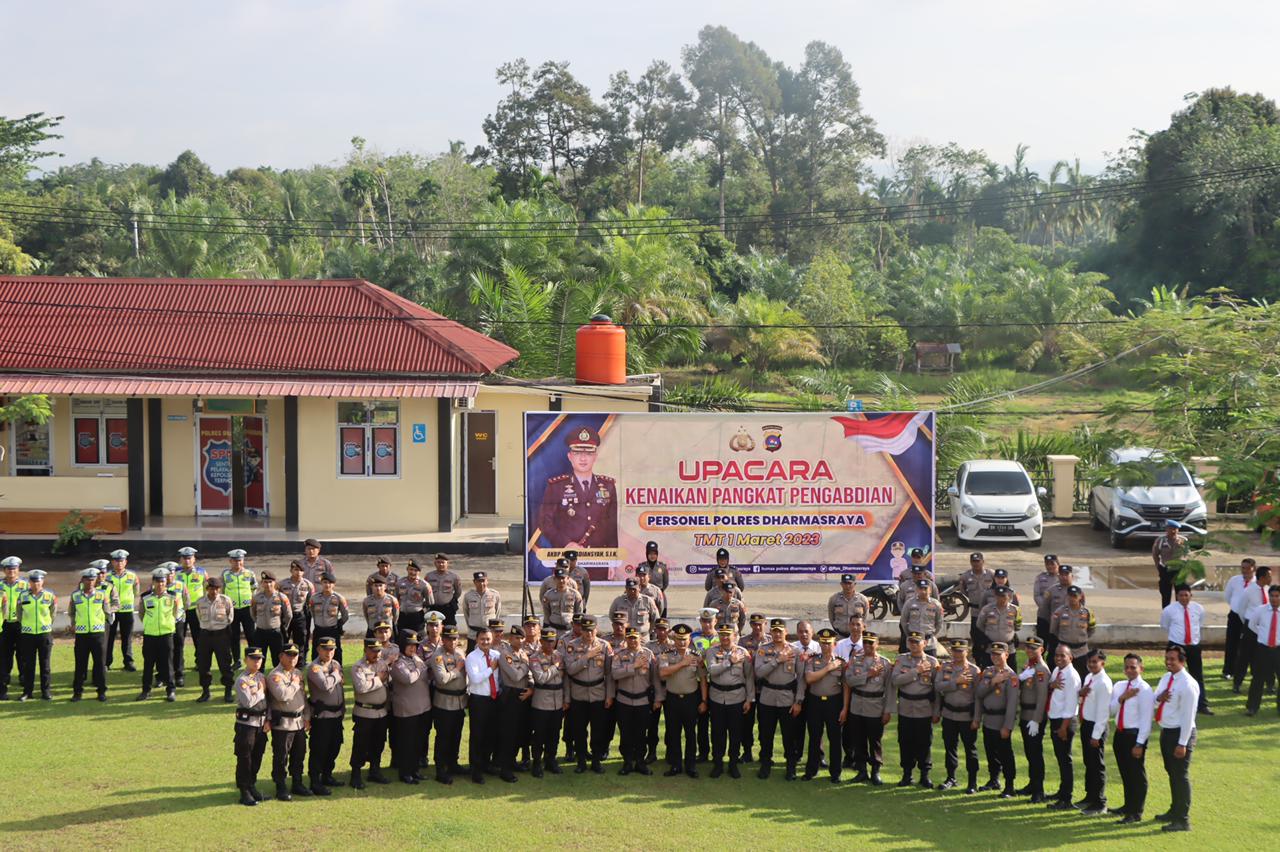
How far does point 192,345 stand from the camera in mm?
23500

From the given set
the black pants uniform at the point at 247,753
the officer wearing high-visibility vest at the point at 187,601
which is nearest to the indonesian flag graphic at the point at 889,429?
the officer wearing high-visibility vest at the point at 187,601

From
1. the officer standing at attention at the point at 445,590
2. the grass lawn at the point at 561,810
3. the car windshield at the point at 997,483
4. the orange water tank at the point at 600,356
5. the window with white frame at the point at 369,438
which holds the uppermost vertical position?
the orange water tank at the point at 600,356

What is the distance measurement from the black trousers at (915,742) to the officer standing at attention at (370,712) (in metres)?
4.55

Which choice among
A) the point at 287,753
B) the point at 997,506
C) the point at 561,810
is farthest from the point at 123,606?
the point at 997,506

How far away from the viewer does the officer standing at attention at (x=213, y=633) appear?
1361 cm

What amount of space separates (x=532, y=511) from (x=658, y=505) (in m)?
1.63

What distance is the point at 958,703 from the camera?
36.7 ft

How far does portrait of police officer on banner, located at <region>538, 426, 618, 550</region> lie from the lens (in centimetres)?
1655

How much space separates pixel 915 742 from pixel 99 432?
1775 cm

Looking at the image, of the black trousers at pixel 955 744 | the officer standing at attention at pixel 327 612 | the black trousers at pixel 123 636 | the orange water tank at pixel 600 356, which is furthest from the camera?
the orange water tank at pixel 600 356

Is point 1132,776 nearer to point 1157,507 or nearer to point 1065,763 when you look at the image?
point 1065,763

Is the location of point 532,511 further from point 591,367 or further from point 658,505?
point 591,367

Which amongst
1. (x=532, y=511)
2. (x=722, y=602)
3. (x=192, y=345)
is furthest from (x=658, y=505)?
(x=192, y=345)

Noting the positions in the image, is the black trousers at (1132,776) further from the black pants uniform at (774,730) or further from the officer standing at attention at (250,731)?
the officer standing at attention at (250,731)
